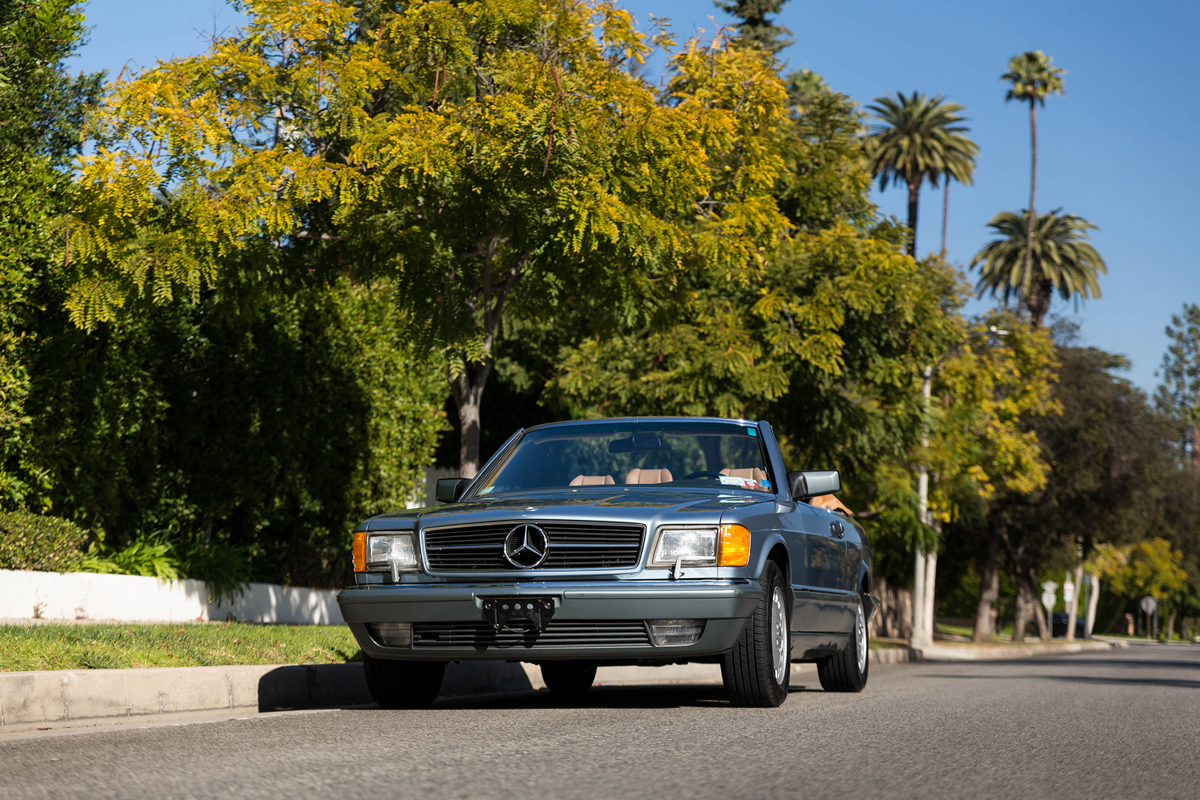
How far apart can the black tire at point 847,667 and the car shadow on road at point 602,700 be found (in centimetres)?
36

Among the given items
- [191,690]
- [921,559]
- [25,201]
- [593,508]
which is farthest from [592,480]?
[921,559]

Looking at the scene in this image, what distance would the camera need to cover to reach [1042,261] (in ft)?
217

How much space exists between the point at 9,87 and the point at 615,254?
19.5 feet

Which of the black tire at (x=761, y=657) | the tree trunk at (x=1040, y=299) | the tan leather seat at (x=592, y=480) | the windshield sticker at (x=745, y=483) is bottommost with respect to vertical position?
the black tire at (x=761, y=657)

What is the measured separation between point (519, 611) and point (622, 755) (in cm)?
156

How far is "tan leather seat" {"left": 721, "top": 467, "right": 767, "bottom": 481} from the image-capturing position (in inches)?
334

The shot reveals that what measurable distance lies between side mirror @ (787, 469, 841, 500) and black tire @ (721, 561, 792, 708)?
2.51 feet

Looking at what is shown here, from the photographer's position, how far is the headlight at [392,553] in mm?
7461

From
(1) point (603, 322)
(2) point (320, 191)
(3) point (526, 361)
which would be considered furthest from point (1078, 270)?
(2) point (320, 191)

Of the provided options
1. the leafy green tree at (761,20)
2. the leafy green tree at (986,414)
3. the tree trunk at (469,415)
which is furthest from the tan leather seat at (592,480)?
the leafy green tree at (761,20)

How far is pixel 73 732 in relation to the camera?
21.9ft

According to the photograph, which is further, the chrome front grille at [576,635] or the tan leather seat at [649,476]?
the tan leather seat at [649,476]

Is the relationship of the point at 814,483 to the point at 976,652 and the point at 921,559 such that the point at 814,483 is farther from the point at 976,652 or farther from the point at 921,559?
the point at 976,652

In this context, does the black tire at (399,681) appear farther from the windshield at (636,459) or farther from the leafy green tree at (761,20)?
the leafy green tree at (761,20)
